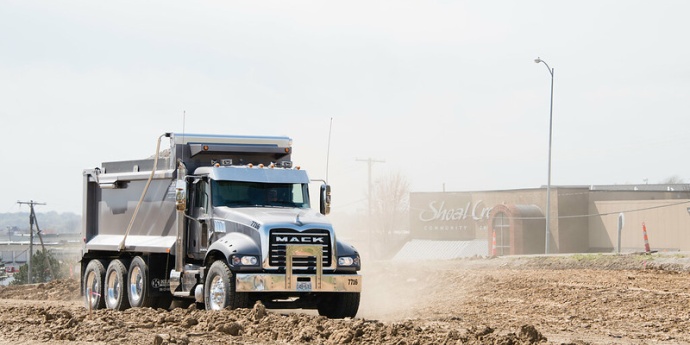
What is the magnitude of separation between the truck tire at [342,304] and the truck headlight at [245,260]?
1.81 metres

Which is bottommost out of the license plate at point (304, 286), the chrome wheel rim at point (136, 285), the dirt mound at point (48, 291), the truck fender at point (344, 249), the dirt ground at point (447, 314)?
the dirt mound at point (48, 291)

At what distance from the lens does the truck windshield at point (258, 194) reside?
1784cm

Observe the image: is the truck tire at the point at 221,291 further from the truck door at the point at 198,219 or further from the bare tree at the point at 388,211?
the bare tree at the point at 388,211

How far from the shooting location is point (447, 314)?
61.5 feet

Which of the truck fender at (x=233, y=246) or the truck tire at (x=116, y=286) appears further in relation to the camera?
the truck tire at (x=116, y=286)

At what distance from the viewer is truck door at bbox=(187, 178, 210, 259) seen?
17938 mm

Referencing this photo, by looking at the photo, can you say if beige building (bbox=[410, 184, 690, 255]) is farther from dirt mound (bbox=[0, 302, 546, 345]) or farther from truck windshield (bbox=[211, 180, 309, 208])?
dirt mound (bbox=[0, 302, 546, 345])

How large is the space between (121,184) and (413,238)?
60.9 m

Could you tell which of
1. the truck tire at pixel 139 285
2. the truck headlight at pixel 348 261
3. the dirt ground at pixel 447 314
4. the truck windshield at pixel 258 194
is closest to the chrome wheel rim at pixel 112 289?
the truck tire at pixel 139 285

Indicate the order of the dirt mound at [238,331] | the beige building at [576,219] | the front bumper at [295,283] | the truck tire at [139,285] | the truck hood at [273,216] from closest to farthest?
the dirt mound at [238,331] < the front bumper at [295,283] < the truck hood at [273,216] < the truck tire at [139,285] < the beige building at [576,219]

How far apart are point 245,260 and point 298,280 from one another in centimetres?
96

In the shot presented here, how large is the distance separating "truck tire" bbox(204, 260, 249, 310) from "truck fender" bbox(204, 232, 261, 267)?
214mm

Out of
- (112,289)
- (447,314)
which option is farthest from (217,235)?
(447,314)

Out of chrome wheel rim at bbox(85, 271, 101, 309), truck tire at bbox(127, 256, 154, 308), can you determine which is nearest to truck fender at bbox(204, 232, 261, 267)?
truck tire at bbox(127, 256, 154, 308)
